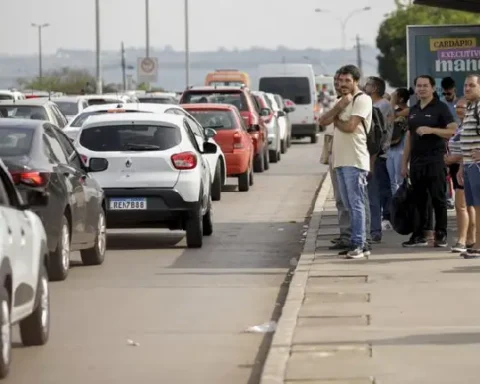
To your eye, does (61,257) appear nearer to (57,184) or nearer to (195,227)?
(57,184)

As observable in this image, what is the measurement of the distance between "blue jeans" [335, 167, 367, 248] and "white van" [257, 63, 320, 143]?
36.9 m

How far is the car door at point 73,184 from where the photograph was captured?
607 inches

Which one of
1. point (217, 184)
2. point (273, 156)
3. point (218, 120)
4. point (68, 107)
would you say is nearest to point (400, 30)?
point (273, 156)

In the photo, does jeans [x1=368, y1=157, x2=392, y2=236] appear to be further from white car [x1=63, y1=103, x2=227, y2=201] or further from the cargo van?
the cargo van

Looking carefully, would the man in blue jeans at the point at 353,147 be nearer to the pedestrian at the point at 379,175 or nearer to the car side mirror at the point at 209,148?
the pedestrian at the point at 379,175

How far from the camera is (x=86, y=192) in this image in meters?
16.1

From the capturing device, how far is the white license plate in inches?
712

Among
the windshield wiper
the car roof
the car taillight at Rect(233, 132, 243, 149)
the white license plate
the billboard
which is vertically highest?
the billboard

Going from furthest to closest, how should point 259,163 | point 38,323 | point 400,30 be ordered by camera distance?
point 400,30 → point 259,163 → point 38,323

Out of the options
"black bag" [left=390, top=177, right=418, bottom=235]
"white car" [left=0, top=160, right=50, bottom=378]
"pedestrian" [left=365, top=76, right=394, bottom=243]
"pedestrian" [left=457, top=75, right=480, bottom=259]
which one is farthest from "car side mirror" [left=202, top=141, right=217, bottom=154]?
"white car" [left=0, top=160, right=50, bottom=378]

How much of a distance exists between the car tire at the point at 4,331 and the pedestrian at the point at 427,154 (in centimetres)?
772

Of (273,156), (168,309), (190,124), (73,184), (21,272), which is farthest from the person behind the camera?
(273,156)

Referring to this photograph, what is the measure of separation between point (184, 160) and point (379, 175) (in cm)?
233

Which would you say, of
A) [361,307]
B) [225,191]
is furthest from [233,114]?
[361,307]
